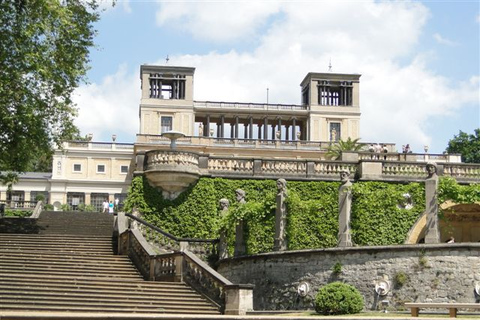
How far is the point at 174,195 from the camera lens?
34438 mm

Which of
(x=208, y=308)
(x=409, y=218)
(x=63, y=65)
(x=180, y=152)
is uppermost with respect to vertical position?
(x=63, y=65)

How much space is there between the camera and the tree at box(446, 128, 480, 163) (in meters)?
77.9

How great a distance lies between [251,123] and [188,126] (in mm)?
6924

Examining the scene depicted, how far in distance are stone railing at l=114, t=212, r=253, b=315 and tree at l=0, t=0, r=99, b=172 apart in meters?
5.90

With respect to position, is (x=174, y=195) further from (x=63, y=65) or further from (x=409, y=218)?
(x=409, y=218)

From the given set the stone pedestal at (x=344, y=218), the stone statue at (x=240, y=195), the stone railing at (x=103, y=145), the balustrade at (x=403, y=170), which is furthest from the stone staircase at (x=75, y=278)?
the stone railing at (x=103, y=145)

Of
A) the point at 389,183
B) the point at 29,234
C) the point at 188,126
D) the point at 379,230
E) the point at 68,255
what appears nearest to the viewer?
the point at 68,255

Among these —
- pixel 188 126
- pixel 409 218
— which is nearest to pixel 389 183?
pixel 409 218

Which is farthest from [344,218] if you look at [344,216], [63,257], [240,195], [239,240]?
[63,257]

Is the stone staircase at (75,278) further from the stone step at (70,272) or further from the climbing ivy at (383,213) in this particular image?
the climbing ivy at (383,213)

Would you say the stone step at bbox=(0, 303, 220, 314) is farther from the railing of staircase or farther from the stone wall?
the railing of staircase

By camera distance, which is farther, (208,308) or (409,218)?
(409,218)

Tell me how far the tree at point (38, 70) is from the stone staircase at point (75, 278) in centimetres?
350

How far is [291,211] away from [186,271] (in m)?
6.48
